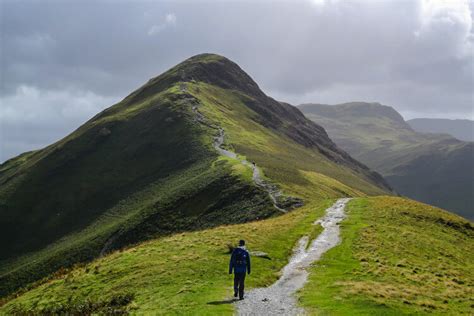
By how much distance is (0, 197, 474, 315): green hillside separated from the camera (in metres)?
27.1

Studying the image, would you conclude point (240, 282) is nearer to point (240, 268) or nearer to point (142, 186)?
point (240, 268)

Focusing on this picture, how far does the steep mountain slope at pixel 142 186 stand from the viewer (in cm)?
8662

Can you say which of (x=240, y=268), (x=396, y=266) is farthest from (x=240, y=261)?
(x=396, y=266)

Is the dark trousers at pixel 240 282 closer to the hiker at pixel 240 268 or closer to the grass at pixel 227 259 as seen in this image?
the hiker at pixel 240 268

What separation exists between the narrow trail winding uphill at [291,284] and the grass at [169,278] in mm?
927

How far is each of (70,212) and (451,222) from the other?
342ft

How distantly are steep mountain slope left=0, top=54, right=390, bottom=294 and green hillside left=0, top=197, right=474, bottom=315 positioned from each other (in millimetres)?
25399

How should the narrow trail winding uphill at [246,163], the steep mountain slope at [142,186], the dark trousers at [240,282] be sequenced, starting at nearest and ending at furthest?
1. the dark trousers at [240,282]
2. the narrow trail winding uphill at [246,163]
3. the steep mountain slope at [142,186]

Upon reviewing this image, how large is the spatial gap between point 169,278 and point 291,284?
9135 millimetres

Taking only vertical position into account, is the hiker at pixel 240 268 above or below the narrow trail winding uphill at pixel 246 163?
below

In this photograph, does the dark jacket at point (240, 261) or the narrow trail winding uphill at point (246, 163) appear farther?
the narrow trail winding uphill at point (246, 163)

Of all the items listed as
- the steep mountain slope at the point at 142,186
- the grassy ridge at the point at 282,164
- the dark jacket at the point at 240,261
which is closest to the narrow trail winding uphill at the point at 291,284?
the dark jacket at the point at 240,261

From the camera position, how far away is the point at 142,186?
132 meters

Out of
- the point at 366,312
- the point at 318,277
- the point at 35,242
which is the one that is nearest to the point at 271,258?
the point at 318,277
